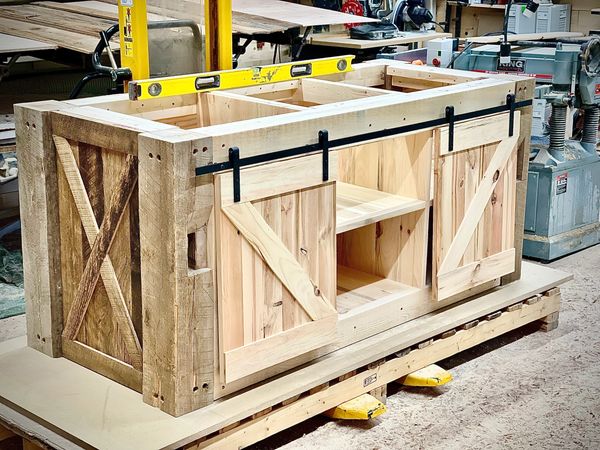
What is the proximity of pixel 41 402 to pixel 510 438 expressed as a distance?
A: 169cm

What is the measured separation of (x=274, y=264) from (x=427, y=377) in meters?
0.98

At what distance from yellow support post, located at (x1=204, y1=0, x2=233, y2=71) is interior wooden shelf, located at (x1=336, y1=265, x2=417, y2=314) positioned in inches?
41.6

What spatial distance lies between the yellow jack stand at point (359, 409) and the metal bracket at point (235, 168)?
3.20 feet

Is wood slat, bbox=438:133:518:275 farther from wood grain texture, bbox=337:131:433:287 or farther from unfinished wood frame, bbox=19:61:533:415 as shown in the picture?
wood grain texture, bbox=337:131:433:287

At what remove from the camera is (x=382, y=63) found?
4703mm

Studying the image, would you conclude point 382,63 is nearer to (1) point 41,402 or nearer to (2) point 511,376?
(2) point 511,376

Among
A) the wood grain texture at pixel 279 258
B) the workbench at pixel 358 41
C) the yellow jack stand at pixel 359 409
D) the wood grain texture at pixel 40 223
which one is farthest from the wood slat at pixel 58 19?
the yellow jack stand at pixel 359 409

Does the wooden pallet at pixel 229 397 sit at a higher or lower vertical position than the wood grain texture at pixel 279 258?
lower

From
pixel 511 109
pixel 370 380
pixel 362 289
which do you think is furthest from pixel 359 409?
pixel 511 109

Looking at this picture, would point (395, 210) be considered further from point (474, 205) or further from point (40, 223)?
point (40, 223)

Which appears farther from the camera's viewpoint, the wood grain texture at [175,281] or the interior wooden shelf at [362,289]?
the interior wooden shelf at [362,289]

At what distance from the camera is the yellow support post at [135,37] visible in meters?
3.76

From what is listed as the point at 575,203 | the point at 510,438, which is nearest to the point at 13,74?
the point at 575,203

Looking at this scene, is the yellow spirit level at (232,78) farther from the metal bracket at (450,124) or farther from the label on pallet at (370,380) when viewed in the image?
the label on pallet at (370,380)
